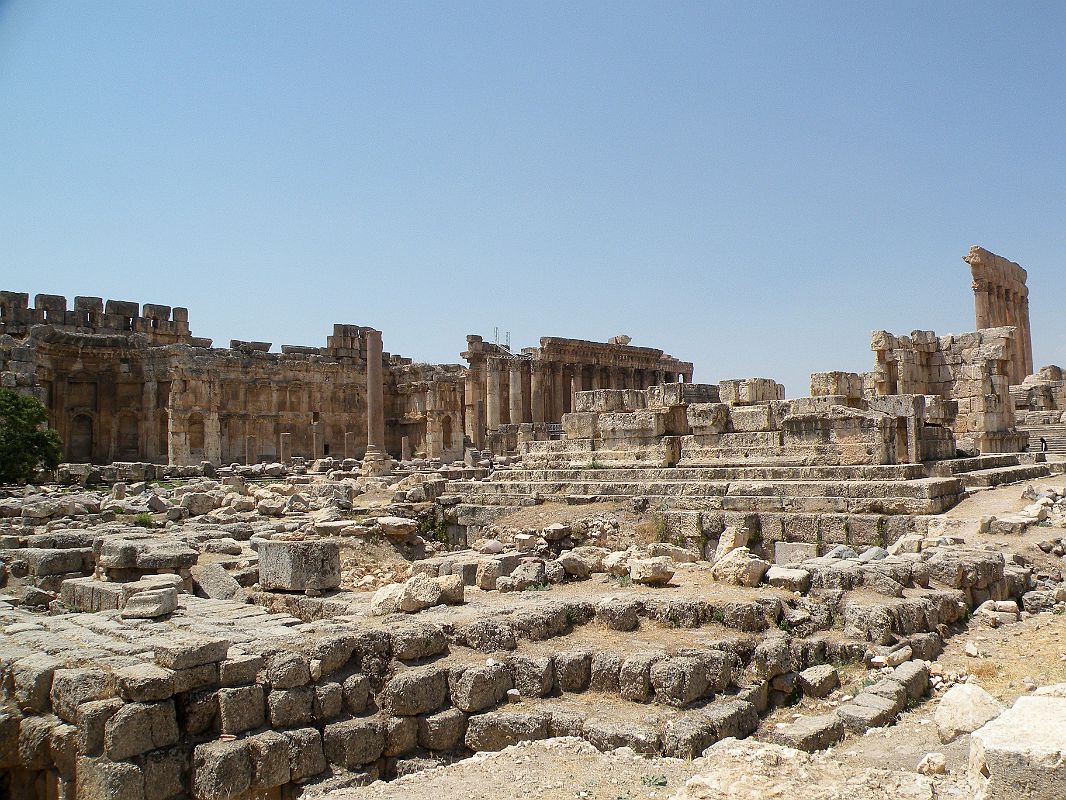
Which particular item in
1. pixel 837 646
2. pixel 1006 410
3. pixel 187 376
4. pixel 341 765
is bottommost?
pixel 341 765

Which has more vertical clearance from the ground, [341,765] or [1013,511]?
[1013,511]

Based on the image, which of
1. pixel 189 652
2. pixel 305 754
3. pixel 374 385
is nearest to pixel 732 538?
pixel 305 754

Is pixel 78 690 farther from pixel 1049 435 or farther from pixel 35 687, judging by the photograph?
pixel 1049 435

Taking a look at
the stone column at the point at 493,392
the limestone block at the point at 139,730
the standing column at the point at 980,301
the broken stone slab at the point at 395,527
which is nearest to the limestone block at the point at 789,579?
the limestone block at the point at 139,730

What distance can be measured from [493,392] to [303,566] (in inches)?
1031

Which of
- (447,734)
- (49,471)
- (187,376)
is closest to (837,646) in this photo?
(447,734)

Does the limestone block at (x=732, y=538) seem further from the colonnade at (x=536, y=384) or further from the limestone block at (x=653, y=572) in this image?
the colonnade at (x=536, y=384)

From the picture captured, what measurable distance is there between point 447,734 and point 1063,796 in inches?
165

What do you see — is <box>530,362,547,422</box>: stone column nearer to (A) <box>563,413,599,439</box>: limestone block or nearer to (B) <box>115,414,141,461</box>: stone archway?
(B) <box>115,414,141,461</box>: stone archway

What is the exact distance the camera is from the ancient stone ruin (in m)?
5.02

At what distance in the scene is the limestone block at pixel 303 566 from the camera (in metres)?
8.91

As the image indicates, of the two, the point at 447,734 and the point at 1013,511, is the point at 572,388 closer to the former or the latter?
the point at 1013,511

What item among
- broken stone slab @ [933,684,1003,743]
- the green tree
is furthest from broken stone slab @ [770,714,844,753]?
the green tree

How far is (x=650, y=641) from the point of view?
685cm
